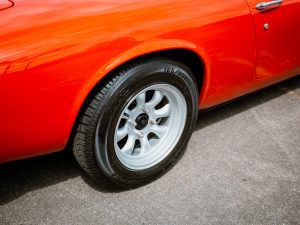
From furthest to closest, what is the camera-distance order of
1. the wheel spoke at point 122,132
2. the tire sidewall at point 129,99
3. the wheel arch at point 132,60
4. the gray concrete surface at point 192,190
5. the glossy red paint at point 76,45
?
the wheel spoke at point 122,132, the gray concrete surface at point 192,190, the tire sidewall at point 129,99, the wheel arch at point 132,60, the glossy red paint at point 76,45

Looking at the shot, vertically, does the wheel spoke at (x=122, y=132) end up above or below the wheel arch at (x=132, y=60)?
below

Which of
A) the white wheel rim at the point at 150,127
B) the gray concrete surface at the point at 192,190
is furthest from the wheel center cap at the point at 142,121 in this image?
the gray concrete surface at the point at 192,190

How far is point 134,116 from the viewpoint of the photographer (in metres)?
2.32

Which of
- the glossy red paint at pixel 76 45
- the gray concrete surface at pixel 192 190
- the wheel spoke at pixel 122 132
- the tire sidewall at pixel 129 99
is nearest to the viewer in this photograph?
the glossy red paint at pixel 76 45

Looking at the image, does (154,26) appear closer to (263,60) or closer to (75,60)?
(75,60)

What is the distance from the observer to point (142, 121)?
7.86ft

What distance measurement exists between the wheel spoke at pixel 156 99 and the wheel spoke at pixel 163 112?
7 centimetres

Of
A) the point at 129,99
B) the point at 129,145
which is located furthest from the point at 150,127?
the point at 129,99

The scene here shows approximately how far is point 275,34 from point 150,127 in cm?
103

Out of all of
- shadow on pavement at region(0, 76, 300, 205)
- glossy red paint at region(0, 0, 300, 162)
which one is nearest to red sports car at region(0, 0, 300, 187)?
glossy red paint at region(0, 0, 300, 162)

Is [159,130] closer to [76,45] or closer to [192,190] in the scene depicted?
[192,190]

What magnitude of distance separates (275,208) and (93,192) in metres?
1.07

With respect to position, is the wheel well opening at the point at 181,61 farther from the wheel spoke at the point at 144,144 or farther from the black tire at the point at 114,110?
the wheel spoke at the point at 144,144

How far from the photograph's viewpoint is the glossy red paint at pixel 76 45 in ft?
5.75
